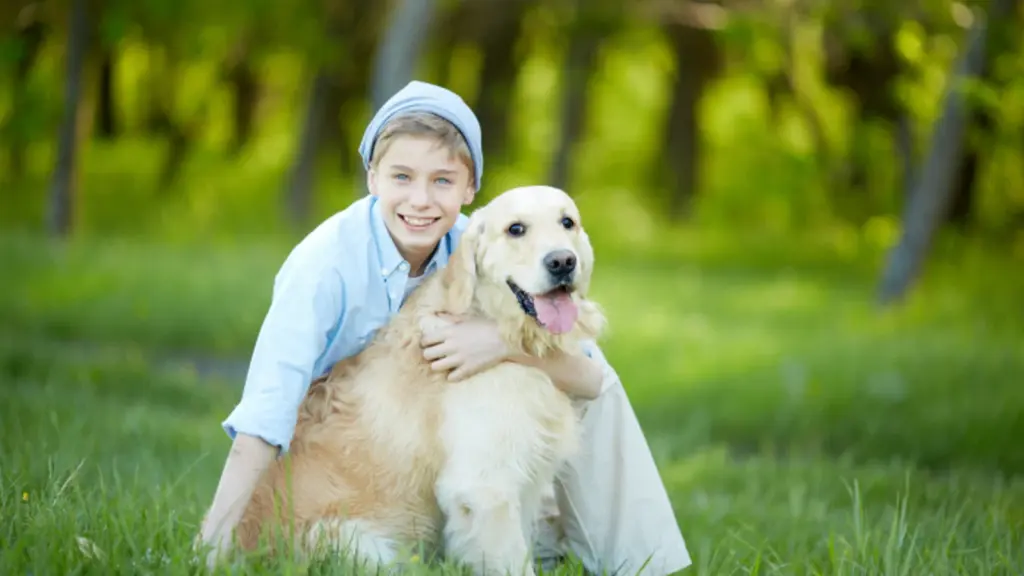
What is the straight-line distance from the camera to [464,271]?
3502mm

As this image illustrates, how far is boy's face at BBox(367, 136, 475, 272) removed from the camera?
3465mm

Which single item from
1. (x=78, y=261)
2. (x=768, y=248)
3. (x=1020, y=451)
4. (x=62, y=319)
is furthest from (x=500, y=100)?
(x=1020, y=451)

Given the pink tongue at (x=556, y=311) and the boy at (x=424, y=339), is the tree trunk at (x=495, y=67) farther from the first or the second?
the pink tongue at (x=556, y=311)

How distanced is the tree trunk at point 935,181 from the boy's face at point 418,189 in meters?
7.55

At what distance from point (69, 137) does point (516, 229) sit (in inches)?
467

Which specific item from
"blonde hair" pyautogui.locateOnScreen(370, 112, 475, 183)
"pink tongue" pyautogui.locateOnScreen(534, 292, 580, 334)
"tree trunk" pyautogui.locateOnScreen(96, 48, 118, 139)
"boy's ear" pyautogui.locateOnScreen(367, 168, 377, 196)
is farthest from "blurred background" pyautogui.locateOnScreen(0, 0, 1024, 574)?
"blonde hair" pyautogui.locateOnScreen(370, 112, 475, 183)

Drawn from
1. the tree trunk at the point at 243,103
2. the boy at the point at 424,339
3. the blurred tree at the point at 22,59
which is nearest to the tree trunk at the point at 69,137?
the blurred tree at the point at 22,59

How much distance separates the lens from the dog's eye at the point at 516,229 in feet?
11.2

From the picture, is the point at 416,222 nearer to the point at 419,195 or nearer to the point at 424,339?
the point at 419,195

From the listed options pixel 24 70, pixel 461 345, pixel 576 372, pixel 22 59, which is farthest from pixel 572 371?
pixel 24 70

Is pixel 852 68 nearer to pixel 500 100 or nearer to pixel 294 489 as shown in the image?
pixel 500 100

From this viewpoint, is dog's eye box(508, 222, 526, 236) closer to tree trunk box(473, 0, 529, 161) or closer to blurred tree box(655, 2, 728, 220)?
tree trunk box(473, 0, 529, 161)

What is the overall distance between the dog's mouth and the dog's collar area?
18mm

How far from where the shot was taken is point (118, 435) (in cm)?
584
